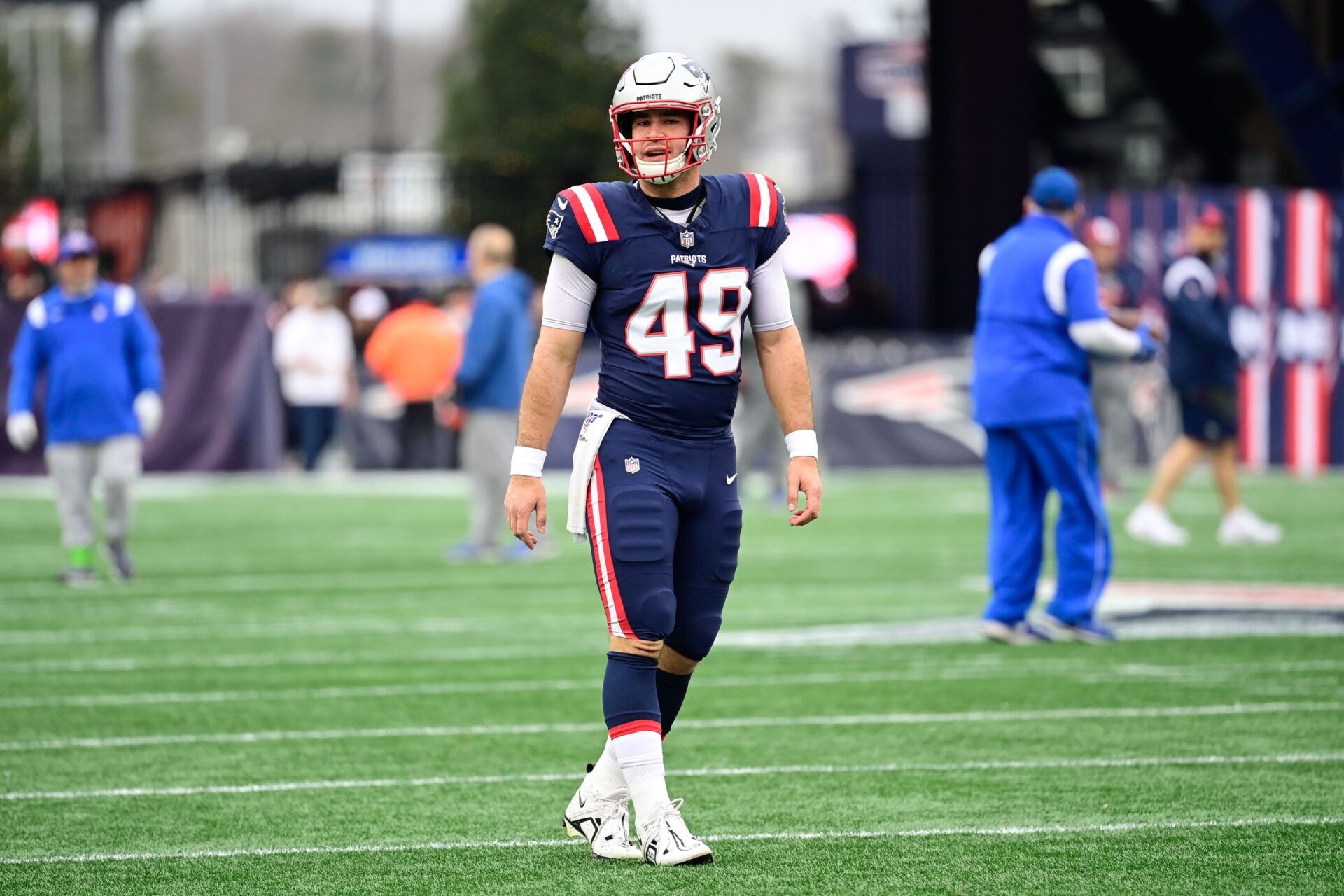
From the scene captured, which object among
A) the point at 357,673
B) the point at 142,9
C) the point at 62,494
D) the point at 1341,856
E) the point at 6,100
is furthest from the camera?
the point at 6,100

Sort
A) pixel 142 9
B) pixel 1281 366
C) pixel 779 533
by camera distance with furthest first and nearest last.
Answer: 1. pixel 142 9
2. pixel 1281 366
3. pixel 779 533

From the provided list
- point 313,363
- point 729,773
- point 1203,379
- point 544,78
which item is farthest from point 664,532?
point 544,78

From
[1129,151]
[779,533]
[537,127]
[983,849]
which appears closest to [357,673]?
[983,849]

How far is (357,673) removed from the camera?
340 inches

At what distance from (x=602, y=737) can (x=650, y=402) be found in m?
2.17

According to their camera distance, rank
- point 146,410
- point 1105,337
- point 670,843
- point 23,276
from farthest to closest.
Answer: point 23,276, point 146,410, point 1105,337, point 670,843

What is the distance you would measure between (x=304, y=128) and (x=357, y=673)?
7967cm

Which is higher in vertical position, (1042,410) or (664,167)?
(664,167)

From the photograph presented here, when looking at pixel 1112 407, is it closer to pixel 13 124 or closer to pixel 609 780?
pixel 609 780

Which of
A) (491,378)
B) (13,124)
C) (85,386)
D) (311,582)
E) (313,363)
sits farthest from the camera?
(13,124)

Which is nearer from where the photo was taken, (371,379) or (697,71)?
(697,71)

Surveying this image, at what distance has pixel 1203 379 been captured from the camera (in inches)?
519

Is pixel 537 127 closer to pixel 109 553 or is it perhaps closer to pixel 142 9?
pixel 142 9

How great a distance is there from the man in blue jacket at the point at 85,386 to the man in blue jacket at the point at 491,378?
202 cm
